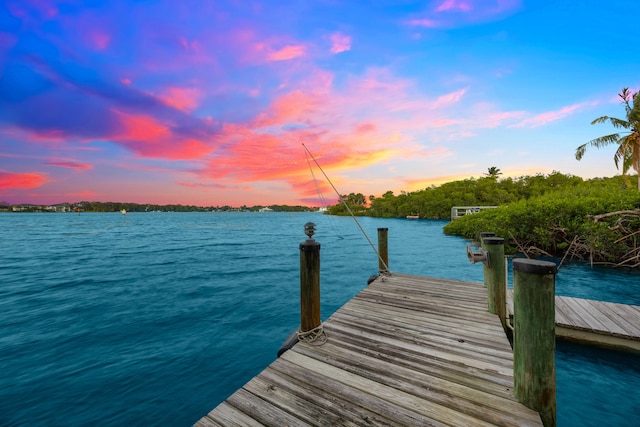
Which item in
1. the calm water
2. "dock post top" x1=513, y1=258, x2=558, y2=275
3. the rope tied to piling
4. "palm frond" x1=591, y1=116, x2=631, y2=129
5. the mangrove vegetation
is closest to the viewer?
"dock post top" x1=513, y1=258, x2=558, y2=275

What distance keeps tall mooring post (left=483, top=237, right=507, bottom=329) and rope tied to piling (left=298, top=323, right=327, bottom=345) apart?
10.6 feet

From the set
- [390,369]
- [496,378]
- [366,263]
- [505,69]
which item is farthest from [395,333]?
[505,69]

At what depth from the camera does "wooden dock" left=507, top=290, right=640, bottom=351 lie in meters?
4.67

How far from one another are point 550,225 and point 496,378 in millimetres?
16679

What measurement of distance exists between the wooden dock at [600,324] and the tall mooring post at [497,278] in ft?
3.80

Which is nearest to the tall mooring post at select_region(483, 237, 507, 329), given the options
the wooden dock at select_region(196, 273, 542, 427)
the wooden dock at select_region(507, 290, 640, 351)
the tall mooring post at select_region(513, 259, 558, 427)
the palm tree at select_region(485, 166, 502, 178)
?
the wooden dock at select_region(196, 273, 542, 427)

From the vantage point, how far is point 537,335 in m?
2.32

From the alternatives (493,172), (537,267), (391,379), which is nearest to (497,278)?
(537,267)

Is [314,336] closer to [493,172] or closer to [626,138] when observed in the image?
[626,138]

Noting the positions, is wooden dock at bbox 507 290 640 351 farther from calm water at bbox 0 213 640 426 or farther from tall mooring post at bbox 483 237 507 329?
tall mooring post at bbox 483 237 507 329

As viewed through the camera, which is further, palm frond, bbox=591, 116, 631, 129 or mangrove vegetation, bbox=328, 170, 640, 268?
palm frond, bbox=591, 116, 631, 129

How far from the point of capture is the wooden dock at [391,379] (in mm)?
2363

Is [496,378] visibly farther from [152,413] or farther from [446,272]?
[446,272]

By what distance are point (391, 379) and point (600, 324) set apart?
16.8 ft
